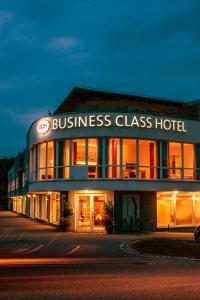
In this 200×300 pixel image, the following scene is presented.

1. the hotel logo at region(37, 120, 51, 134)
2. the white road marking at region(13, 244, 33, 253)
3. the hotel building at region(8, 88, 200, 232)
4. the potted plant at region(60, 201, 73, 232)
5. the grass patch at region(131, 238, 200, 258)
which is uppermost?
the hotel logo at region(37, 120, 51, 134)

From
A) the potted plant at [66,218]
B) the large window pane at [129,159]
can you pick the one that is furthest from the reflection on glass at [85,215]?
the large window pane at [129,159]

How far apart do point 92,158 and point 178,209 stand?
24.4ft

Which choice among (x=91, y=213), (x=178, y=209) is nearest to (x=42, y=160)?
(x=91, y=213)

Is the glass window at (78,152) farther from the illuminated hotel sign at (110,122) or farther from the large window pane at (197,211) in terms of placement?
the large window pane at (197,211)

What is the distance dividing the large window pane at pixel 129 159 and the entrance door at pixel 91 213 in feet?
7.58

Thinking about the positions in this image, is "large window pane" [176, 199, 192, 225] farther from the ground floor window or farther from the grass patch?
the grass patch

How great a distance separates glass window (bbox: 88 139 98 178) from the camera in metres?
32.2

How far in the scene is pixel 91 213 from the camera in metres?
31.9

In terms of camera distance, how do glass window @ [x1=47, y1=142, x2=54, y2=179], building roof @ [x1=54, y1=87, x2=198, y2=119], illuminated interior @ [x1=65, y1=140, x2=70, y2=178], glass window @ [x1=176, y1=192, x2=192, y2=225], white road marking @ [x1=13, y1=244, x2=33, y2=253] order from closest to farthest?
white road marking @ [x1=13, y1=244, x2=33, y2=253]
illuminated interior @ [x1=65, y1=140, x2=70, y2=178]
glass window @ [x1=47, y1=142, x2=54, y2=179]
glass window @ [x1=176, y1=192, x2=192, y2=225]
building roof @ [x1=54, y1=87, x2=198, y2=119]

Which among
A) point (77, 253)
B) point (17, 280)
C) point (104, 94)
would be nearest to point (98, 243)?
point (77, 253)

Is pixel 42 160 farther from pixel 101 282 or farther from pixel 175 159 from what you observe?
pixel 101 282

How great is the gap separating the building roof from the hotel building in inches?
204

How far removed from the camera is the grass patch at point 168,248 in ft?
65.0

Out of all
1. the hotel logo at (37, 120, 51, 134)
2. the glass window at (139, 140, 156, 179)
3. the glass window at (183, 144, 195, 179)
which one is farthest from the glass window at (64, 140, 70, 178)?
the glass window at (183, 144, 195, 179)
